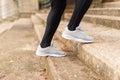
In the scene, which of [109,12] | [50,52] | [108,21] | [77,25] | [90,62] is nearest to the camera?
[90,62]

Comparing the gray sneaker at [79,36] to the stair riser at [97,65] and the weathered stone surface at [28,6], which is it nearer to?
the stair riser at [97,65]

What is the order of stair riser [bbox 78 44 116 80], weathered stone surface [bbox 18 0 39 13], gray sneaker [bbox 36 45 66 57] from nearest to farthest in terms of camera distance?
stair riser [bbox 78 44 116 80], gray sneaker [bbox 36 45 66 57], weathered stone surface [bbox 18 0 39 13]

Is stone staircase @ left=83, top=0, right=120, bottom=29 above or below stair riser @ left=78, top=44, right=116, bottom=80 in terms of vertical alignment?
below

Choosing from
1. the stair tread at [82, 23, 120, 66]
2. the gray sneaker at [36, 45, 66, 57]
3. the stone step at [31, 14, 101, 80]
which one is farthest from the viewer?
the gray sneaker at [36, 45, 66, 57]

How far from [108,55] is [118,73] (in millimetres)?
453

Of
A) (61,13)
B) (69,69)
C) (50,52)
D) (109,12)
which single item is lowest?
(109,12)

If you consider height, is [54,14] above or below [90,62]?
above

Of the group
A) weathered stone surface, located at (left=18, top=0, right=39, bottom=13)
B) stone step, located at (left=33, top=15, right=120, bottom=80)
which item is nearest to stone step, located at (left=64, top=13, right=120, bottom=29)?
stone step, located at (left=33, top=15, right=120, bottom=80)

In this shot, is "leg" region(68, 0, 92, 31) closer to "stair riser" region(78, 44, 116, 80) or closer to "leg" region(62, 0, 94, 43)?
"leg" region(62, 0, 94, 43)

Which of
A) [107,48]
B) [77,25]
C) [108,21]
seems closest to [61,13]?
[77,25]

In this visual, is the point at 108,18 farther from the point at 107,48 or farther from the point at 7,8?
the point at 7,8

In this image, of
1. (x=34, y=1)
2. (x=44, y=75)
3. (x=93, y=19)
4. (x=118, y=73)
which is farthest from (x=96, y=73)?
(x=34, y=1)

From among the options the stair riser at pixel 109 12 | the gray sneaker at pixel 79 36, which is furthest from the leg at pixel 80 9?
the stair riser at pixel 109 12

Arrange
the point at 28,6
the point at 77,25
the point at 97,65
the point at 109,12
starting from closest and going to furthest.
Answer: the point at 97,65 < the point at 77,25 < the point at 109,12 < the point at 28,6
